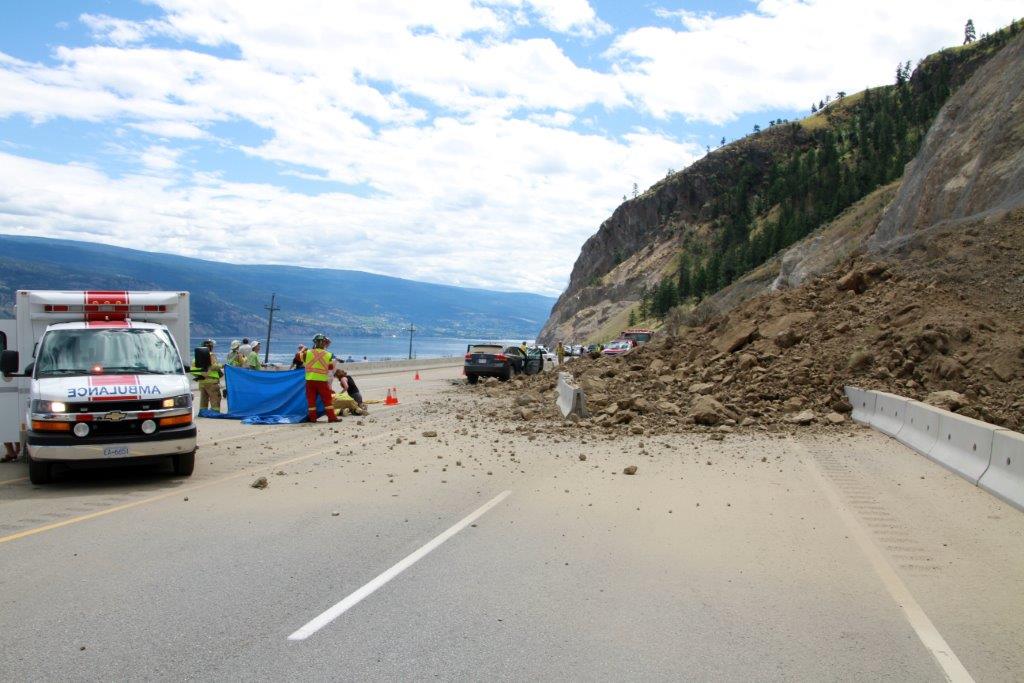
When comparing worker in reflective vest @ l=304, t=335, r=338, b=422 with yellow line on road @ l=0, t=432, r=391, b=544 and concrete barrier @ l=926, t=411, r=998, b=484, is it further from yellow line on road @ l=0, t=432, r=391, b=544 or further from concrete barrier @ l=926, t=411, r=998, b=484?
concrete barrier @ l=926, t=411, r=998, b=484

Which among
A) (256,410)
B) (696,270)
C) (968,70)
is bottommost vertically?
(256,410)

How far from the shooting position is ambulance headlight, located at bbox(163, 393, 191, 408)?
10.8 metres

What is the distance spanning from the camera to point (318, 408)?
1995 centimetres

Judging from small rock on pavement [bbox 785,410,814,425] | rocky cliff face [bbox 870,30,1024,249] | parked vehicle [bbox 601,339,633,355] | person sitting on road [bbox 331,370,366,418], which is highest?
rocky cliff face [bbox 870,30,1024,249]

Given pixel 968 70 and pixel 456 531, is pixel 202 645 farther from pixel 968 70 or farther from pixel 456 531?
pixel 968 70

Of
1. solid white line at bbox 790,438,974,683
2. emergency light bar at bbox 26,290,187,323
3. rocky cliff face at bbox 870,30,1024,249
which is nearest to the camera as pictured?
solid white line at bbox 790,438,974,683

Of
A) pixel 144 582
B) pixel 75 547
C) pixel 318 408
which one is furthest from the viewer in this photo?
pixel 318 408

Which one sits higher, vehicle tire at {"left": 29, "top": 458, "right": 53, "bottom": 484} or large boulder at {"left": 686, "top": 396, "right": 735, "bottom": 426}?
large boulder at {"left": 686, "top": 396, "right": 735, "bottom": 426}

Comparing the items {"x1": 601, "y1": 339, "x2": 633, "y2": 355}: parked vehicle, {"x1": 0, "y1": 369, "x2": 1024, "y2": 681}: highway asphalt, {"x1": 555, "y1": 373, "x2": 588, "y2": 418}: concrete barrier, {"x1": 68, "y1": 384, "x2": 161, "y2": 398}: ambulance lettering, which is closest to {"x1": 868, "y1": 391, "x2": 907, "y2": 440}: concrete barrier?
{"x1": 0, "y1": 369, "x2": 1024, "y2": 681}: highway asphalt

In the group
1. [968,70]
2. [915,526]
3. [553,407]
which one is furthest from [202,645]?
[968,70]

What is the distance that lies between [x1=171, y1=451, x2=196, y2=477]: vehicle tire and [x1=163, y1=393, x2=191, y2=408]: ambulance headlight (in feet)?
2.40

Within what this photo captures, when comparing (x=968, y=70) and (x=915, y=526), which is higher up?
(x=968, y=70)

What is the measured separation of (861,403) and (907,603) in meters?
12.3

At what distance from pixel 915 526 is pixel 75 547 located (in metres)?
7.71
